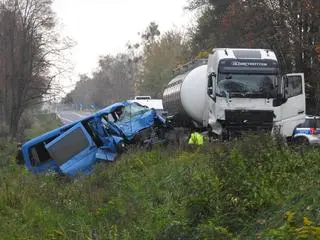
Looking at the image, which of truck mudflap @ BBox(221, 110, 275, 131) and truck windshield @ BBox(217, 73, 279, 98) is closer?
truck mudflap @ BBox(221, 110, 275, 131)

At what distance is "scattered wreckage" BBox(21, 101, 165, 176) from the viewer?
2328 centimetres

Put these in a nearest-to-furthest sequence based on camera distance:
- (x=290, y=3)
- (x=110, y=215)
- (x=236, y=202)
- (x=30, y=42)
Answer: (x=236, y=202) < (x=110, y=215) < (x=290, y=3) < (x=30, y=42)

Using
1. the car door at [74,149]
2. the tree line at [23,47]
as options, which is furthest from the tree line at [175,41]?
the car door at [74,149]

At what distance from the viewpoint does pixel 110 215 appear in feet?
40.3

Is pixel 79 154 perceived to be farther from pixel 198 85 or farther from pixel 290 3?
pixel 290 3

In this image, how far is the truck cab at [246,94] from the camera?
23062mm

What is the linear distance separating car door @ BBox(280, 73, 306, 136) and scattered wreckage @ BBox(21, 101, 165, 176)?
4813 mm

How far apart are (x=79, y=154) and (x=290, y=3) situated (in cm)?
1989

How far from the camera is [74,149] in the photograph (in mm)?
23406

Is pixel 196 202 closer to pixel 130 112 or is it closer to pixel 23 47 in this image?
pixel 130 112

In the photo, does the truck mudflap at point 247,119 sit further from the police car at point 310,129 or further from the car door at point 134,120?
the police car at point 310,129

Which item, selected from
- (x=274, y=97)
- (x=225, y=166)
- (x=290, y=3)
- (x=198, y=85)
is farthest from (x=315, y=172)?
(x=290, y=3)

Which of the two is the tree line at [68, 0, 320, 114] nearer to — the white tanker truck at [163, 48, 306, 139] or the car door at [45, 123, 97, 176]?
the white tanker truck at [163, 48, 306, 139]

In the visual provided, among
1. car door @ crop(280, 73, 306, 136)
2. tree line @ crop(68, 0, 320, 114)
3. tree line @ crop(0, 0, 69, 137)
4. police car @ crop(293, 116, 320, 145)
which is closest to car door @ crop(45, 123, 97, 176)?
car door @ crop(280, 73, 306, 136)
